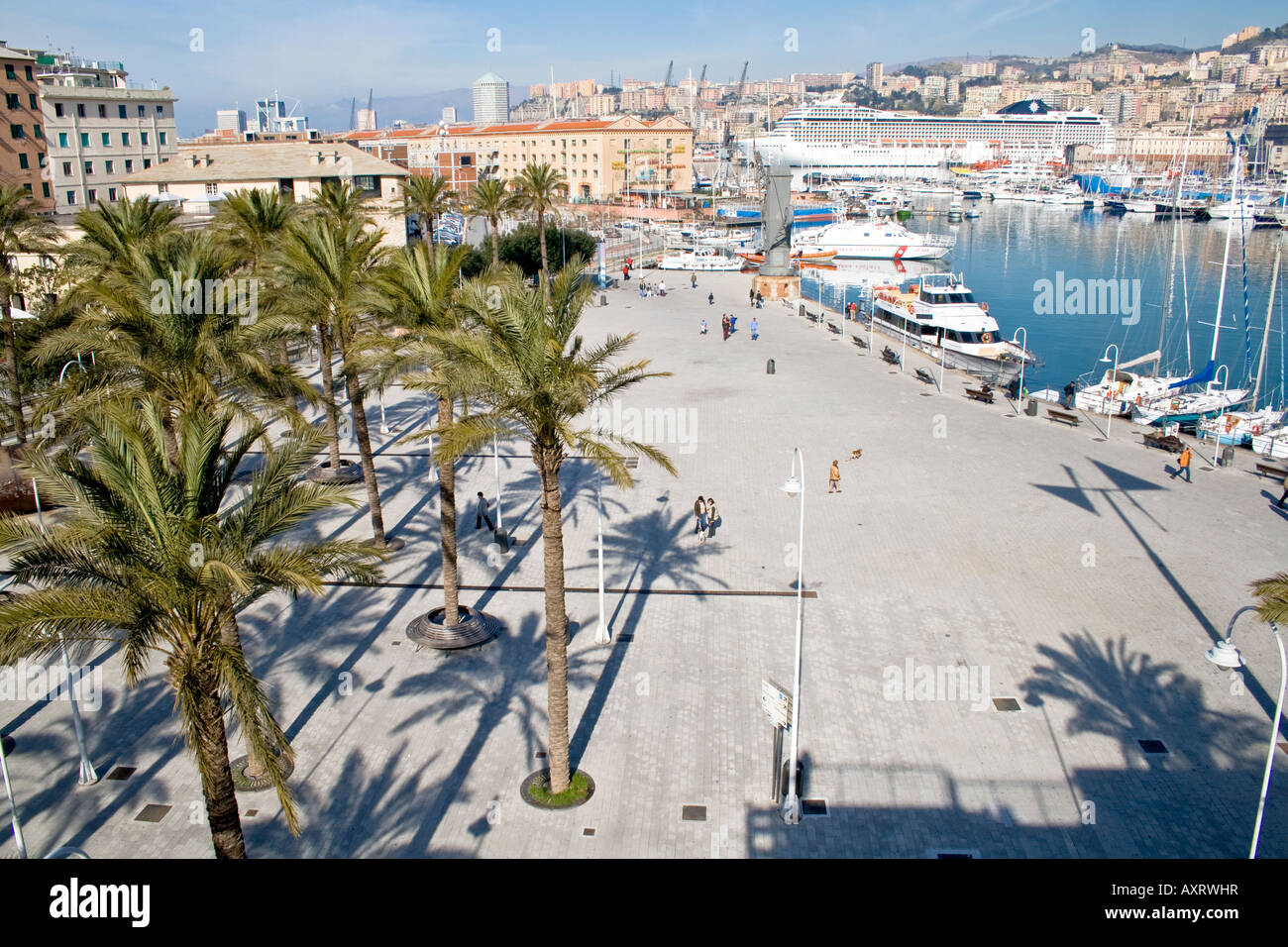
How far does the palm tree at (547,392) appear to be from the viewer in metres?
10.1

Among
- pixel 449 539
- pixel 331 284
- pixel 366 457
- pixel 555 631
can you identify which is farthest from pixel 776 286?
pixel 555 631

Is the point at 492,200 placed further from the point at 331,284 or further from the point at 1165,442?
the point at 1165,442

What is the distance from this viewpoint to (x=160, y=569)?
7.67 meters

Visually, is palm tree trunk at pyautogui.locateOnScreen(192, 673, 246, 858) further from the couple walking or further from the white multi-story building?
the white multi-story building

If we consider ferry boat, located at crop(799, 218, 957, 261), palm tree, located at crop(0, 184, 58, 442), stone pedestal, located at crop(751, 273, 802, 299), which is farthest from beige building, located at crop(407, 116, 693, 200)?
palm tree, located at crop(0, 184, 58, 442)

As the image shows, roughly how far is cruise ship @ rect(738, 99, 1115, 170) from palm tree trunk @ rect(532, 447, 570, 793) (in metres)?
146

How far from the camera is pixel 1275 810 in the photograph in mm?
10625

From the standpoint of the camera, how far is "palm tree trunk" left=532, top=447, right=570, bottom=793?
10648 millimetres

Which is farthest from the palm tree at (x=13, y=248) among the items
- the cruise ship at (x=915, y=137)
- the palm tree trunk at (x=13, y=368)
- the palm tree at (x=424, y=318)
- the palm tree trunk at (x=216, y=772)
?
the cruise ship at (x=915, y=137)

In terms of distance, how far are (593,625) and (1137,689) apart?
843 centimetres

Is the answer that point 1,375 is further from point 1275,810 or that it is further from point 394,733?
point 1275,810

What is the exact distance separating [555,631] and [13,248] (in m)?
19.0
